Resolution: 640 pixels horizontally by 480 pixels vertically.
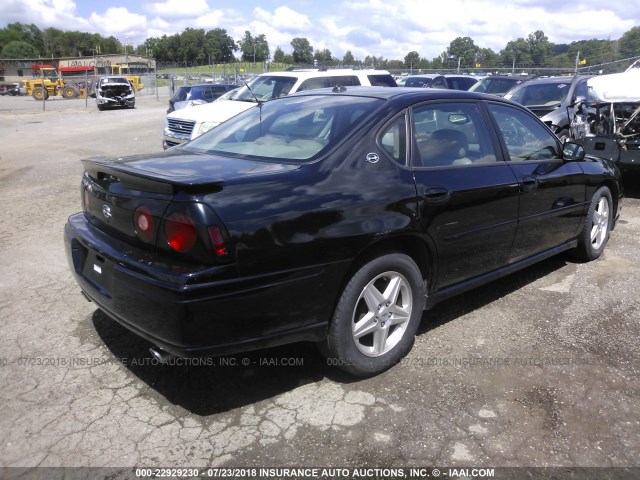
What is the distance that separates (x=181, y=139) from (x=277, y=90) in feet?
6.91

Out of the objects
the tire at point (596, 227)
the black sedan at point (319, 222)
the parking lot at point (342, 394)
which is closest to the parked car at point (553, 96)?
the tire at point (596, 227)

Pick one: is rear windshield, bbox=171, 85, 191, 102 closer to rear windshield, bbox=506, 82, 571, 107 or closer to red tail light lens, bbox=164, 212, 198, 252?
rear windshield, bbox=506, 82, 571, 107

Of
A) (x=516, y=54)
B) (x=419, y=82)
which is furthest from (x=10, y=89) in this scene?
(x=419, y=82)

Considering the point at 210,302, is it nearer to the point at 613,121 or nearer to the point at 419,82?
the point at 613,121

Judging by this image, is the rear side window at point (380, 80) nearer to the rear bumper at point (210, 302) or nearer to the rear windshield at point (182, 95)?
the rear windshield at point (182, 95)

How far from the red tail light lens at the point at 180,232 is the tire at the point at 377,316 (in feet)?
3.02

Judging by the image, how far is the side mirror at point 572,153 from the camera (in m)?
4.71

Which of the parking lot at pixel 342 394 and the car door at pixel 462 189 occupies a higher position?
the car door at pixel 462 189

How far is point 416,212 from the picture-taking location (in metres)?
3.29

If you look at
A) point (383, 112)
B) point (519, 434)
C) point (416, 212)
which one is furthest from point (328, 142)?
point (519, 434)

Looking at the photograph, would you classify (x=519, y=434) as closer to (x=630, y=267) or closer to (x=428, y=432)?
(x=428, y=432)

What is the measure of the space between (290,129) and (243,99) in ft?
25.9

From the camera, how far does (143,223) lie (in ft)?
9.12

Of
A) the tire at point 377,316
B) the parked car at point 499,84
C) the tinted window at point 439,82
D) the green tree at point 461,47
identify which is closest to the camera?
the tire at point 377,316
